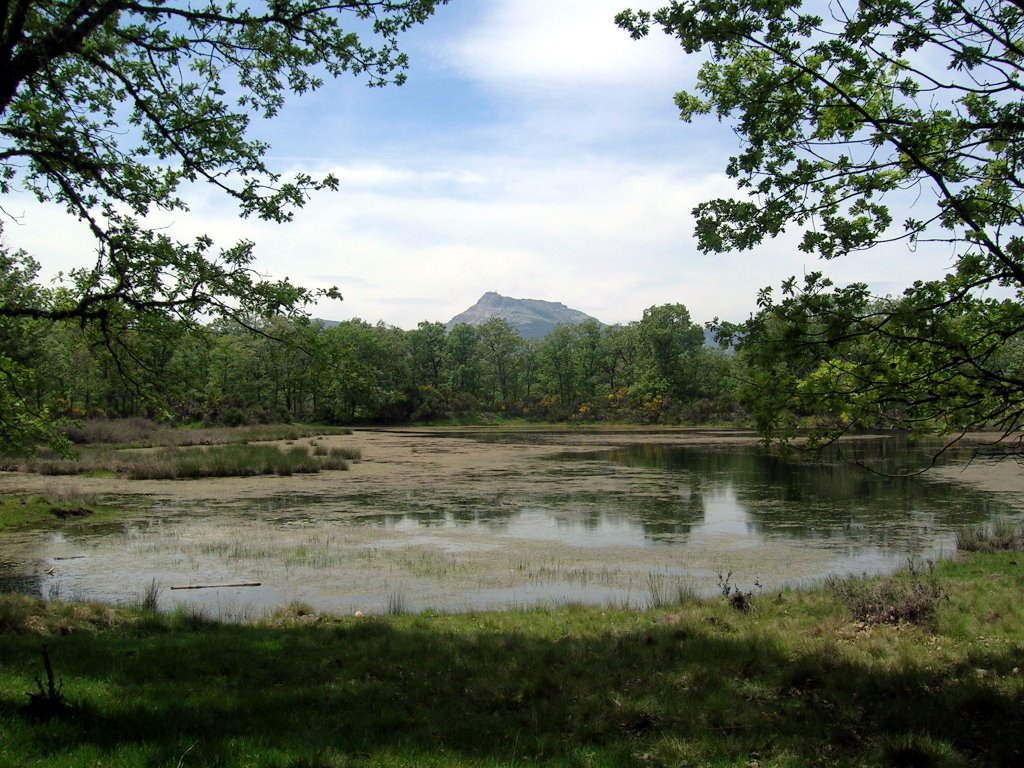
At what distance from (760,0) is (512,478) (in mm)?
23956

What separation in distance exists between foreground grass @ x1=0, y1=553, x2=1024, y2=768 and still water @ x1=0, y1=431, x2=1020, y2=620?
2.01 metres

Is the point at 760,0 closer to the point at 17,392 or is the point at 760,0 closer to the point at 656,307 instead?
the point at 17,392

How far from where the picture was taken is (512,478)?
28859mm

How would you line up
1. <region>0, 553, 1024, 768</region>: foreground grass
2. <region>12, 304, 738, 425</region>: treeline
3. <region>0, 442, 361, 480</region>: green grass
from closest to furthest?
1. <region>0, 553, 1024, 768</region>: foreground grass
2. <region>0, 442, 361, 480</region>: green grass
3. <region>12, 304, 738, 425</region>: treeline

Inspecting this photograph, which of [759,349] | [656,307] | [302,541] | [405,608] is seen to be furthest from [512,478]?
[656,307]

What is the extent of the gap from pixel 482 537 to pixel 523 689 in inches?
419

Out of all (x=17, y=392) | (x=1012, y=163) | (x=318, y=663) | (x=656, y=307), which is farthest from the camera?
(x=656, y=307)

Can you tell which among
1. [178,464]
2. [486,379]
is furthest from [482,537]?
[486,379]

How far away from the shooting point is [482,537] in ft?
55.6

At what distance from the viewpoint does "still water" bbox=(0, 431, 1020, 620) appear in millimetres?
12164

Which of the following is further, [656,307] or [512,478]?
[656,307]

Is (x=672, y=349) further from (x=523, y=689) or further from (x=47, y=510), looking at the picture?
(x=523, y=689)

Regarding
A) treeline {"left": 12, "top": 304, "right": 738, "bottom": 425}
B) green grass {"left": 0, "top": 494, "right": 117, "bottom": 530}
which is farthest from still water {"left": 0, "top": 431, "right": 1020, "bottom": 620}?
treeline {"left": 12, "top": 304, "right": 738, "bottom": 425}

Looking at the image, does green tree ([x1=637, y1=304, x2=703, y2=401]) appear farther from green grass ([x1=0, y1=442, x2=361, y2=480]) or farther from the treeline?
green grass ([x1=0, y1=442, x2=361, y2=480])
